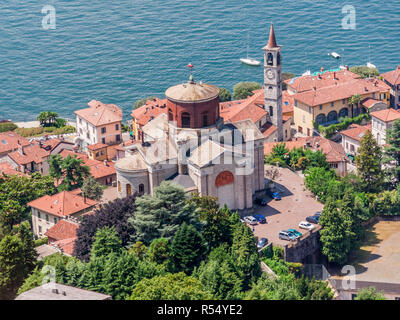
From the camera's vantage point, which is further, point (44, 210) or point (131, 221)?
point (44, 210)

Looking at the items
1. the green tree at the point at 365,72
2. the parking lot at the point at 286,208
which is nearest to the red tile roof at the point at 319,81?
the green tree at the point at 365,72

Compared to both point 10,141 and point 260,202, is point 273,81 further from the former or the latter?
point 10,141

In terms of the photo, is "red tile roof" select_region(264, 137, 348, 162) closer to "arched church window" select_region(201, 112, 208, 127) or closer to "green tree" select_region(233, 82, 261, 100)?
"arched church window" select_region(201, 112, 208, 127)

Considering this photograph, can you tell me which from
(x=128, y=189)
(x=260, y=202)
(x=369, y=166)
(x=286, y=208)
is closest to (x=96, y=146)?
(x=128, y=189)

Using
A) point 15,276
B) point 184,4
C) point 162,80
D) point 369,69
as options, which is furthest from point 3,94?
point 15,276

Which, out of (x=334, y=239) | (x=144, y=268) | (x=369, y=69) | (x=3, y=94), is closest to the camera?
(x=144, y=268)

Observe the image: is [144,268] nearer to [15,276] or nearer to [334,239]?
[15,276]
